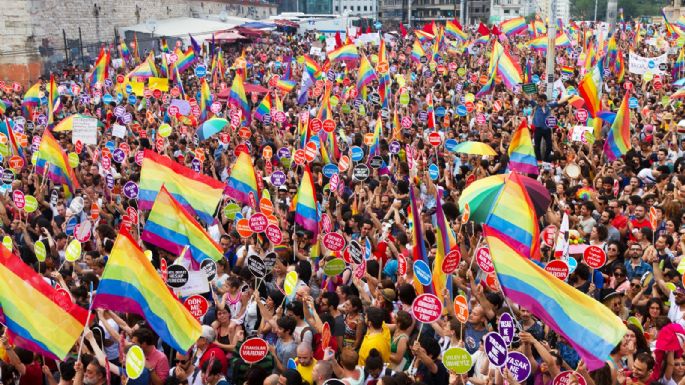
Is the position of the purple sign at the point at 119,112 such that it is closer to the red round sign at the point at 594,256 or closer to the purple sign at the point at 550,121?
the purple sign at the point at 550,121

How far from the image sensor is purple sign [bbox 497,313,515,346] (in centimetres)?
527

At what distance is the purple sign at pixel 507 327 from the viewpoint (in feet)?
17.3

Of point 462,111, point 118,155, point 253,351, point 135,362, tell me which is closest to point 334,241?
point 253,351

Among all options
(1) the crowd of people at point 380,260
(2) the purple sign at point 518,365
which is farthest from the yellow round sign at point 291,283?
(2) the purple sign at point 518,365

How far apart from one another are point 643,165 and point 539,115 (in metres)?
2.82

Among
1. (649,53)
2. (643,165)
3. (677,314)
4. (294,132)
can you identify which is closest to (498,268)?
(677,314)

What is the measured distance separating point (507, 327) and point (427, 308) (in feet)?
→ 1.93

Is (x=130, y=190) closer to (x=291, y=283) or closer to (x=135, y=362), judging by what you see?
(x=291, y=283)

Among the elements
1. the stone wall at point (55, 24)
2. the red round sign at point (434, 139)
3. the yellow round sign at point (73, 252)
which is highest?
the stone wall at point (55, 24)

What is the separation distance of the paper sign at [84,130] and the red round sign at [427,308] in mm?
9166

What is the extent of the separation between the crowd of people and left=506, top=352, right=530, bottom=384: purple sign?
41 mm

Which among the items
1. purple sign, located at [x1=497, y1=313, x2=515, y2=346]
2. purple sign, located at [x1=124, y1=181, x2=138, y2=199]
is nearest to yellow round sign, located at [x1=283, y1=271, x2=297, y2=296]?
purple sign, located at [x1=497, y1=313, x2=515, y2=346]

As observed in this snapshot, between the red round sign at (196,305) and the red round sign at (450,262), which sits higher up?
the red round sign at (450,262)

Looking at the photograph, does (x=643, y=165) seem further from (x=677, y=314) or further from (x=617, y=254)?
(x=677, y=314)
